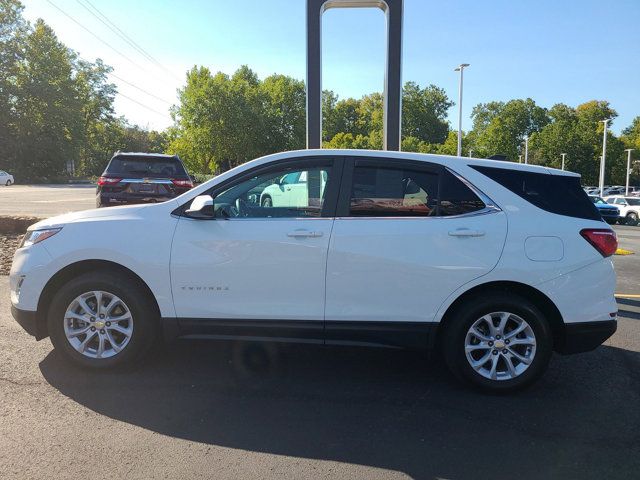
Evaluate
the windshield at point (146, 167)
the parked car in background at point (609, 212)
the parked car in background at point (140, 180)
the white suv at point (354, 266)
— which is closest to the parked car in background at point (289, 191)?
the white suv at point (354, 266)

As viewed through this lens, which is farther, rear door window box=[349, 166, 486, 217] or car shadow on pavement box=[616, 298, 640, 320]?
car shadow on pavement box=[616, 298, 640, 320]

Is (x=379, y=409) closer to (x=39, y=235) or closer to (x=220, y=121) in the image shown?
(x=39, y=235)

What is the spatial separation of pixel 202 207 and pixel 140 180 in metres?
6.21

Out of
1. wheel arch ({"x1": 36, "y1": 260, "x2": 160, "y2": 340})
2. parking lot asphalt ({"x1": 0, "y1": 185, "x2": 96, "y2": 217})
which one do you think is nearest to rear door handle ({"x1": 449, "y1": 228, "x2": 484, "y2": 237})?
wheel arch ({"x1": 36, "y1": 260, "x2": 160, "y2": 340})

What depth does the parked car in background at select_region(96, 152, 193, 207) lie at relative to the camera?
30.8 ft

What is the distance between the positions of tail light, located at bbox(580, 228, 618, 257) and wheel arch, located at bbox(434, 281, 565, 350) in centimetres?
52

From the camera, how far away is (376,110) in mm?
85312

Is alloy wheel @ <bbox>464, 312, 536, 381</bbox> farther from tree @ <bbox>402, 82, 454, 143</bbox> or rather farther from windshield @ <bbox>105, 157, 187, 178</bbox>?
tree @ <bbox>402, 82, 454, 143</bbox>

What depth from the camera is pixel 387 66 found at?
337 inches

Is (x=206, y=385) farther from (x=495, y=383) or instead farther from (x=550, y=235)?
(x=550, y=235)

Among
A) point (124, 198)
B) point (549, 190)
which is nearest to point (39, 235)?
point (549, 190)

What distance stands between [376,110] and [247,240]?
278 feet

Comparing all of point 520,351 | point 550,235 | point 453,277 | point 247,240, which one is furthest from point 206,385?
point 550,235

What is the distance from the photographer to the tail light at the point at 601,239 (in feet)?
12.5
